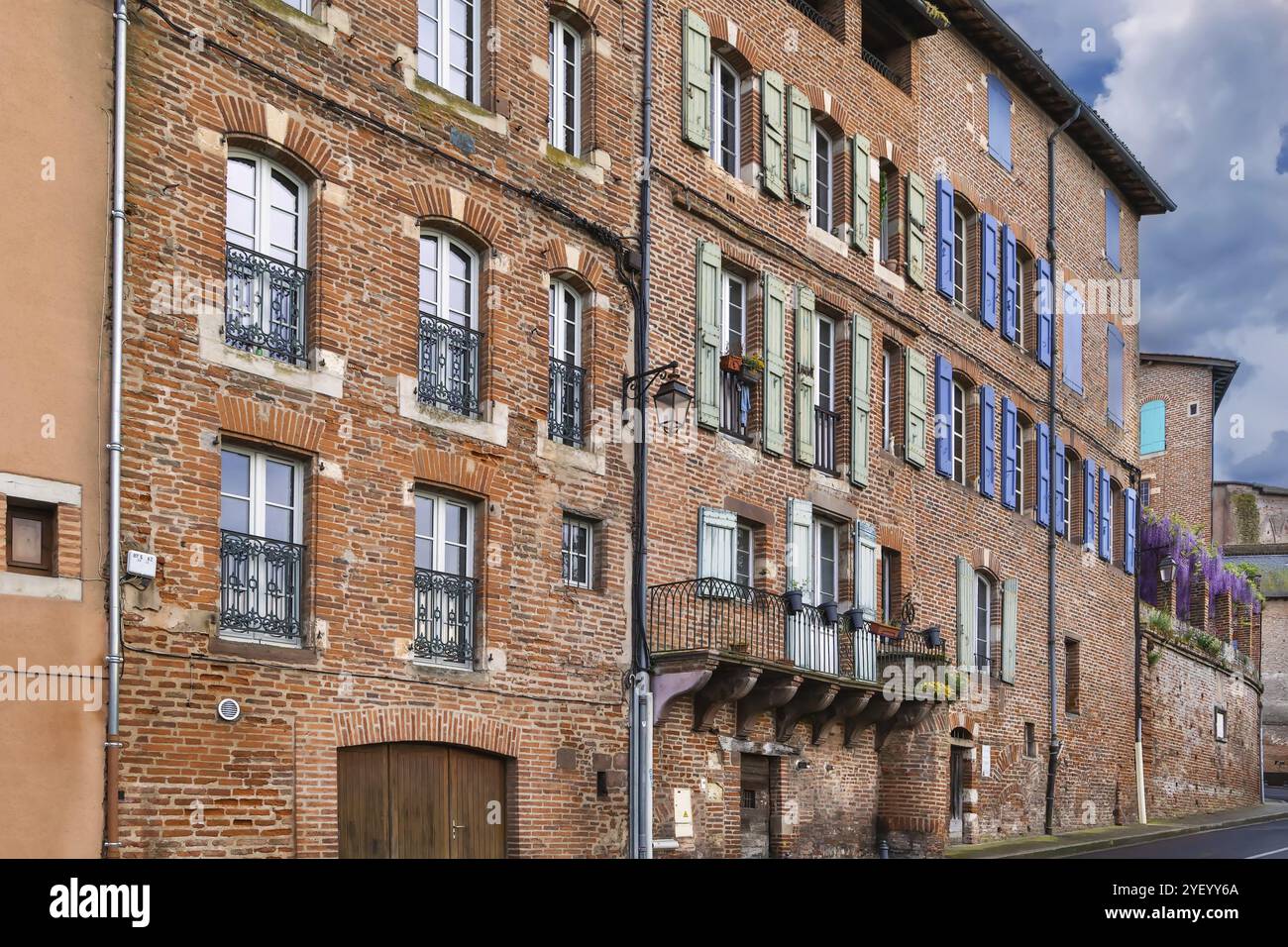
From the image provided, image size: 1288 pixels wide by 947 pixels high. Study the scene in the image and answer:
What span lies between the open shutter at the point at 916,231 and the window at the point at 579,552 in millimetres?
8471

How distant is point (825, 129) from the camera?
21.7 metres

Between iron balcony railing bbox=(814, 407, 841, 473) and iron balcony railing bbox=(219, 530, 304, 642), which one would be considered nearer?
iron balcony railing bbox=(219, 530, 304, 642)

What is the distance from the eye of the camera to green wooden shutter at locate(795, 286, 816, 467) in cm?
1970

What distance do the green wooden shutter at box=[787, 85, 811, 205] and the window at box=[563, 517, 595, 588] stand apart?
19.8 ft

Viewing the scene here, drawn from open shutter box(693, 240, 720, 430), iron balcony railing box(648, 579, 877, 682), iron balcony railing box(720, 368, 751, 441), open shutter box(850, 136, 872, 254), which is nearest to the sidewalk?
iron balcony railing box(648, 579, 877, 682)

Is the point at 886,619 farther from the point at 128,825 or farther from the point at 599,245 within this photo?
the point at 128,825

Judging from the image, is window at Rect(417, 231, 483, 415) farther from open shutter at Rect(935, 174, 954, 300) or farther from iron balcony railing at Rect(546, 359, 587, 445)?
open shutter at Rect(935, 174, 954, 300)

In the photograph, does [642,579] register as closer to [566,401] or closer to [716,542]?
[716,542]

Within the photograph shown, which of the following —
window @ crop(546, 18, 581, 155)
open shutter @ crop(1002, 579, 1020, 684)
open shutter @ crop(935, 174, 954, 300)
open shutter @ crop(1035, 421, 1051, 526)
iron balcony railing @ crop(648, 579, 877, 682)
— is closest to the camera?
window @ crop(546, 18, 581, 155)

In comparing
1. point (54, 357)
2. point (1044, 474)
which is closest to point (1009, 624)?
point (1044, 474)

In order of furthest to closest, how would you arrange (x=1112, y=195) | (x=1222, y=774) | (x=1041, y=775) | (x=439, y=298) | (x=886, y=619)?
(x=1222, y=774) → (x=1112, y=195) → (x=1041, y=775) → (x=886, y=619) → (x=439, y=298)

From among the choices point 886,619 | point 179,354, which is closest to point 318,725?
point 179,354

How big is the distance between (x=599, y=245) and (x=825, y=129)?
6052 millimetres

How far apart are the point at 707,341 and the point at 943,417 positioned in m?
6.72
